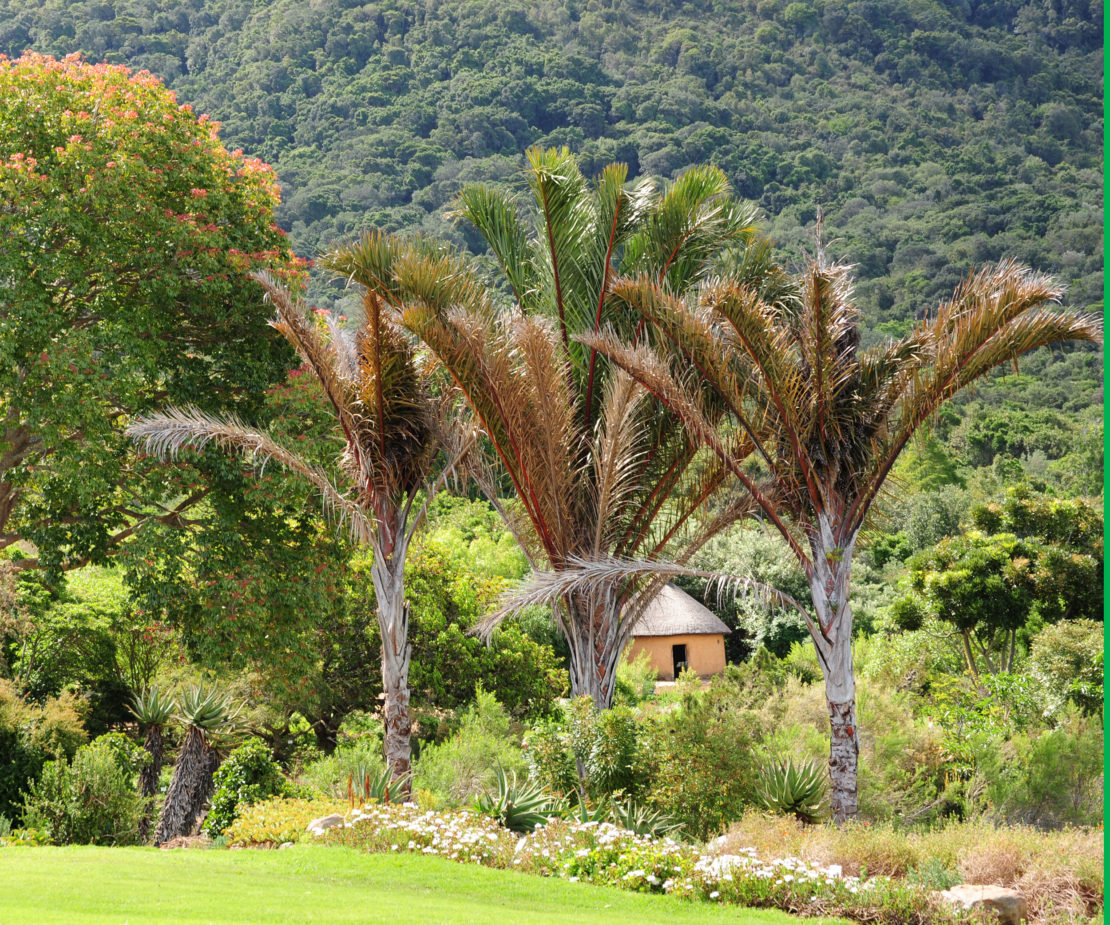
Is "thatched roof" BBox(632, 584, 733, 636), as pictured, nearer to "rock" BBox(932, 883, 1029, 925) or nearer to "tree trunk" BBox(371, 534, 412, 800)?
"tree trunk" BBox(371, 534, 412, 800)

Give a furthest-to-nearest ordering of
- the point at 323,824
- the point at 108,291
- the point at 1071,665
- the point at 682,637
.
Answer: the point at 682,637, the point at 1071,665, the point at 108,291, the point at 323,824

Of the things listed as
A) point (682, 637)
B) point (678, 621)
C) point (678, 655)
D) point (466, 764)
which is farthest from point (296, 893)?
point (678, 655)

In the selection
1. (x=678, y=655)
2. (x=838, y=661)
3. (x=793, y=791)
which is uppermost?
(x=838, y=661)

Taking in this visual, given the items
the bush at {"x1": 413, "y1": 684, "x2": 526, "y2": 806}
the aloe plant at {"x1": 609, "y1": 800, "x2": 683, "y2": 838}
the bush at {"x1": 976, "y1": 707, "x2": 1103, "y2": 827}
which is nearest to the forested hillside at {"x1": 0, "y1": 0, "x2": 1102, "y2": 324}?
the bush at {"x1": 413, "y1": 684, "x2": 526, "y2": 806}

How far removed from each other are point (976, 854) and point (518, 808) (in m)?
4.39

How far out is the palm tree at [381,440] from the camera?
11.3 meters

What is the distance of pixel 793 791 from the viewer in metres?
10.6

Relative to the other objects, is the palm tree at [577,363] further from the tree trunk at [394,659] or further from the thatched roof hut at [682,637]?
the thatched roof hut at [682,637]

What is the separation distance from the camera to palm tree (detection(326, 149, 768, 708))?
1084 centimetres

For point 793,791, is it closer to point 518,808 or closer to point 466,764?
point 518,808

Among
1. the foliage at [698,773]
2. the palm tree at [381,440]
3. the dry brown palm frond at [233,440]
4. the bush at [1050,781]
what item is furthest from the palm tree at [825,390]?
the dry brown palm frond at [233,440]

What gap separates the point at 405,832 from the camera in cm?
985

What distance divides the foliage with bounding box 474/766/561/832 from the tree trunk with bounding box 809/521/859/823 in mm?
2826

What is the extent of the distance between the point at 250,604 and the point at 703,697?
5759 mm
